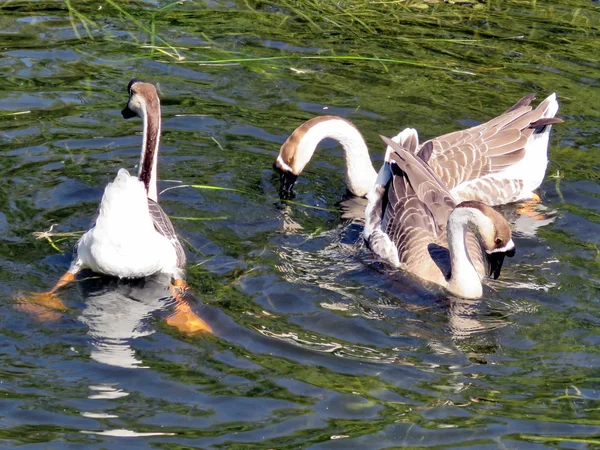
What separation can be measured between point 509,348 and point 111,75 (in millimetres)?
6000

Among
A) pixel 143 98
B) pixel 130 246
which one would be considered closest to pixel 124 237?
pixel 130 246

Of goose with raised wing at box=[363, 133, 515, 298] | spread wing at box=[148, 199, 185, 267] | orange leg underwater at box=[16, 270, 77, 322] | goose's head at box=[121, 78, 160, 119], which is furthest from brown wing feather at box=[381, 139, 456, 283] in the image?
orange leg underwater at box=[16, 270, 77, 322]

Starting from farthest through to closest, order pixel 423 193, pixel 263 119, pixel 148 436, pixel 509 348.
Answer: pixel 263 119, pixel 423 193, pixel 509 348, pixel 148 436

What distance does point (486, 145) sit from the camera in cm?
1038

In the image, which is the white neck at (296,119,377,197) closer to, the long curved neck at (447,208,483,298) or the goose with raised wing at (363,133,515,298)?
the goose with raised wing at (363,133,515,298)

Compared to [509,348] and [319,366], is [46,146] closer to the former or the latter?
[319,366]

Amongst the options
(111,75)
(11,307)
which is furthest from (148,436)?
(111,75)

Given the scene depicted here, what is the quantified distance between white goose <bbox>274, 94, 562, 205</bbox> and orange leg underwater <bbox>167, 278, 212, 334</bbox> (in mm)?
2468

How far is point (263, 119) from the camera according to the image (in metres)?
10.7

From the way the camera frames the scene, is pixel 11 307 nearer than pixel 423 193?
Yes

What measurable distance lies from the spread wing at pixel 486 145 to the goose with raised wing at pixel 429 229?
599mm

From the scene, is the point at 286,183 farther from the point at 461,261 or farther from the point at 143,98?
the point at 461,261

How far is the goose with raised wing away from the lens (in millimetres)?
7895

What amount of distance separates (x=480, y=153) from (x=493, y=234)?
265cm
